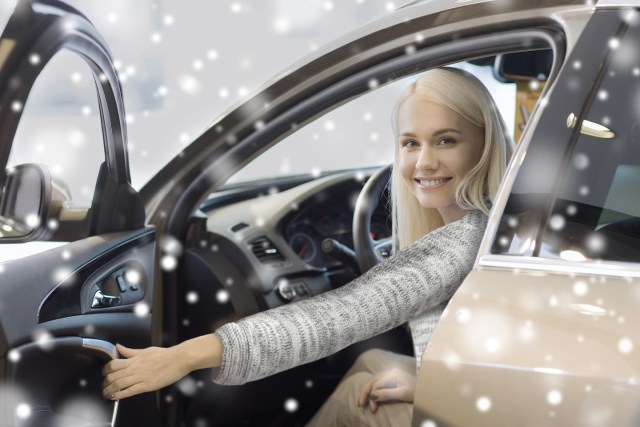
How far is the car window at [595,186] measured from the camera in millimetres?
1083

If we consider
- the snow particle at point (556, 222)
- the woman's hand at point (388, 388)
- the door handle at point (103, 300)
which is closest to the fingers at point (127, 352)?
the door handle at point (103, 300)

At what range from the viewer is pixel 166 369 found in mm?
1540

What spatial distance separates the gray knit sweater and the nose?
153 mm

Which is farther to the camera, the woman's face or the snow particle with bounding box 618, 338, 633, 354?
the woman's face

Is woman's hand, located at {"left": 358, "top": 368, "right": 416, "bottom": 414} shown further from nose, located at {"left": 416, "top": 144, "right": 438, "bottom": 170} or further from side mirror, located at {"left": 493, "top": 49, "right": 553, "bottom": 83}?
side mirror, located at {"left": 493, "top": 49, "right": 553, "bottom": 83}

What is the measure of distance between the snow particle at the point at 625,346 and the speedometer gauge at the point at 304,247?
201cm

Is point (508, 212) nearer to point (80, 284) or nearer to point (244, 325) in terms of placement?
point (244, 325)

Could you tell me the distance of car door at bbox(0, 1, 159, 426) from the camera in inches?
51.9

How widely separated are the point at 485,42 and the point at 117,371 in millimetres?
966

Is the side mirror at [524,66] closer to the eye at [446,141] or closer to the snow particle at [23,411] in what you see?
the eye at [446,141]

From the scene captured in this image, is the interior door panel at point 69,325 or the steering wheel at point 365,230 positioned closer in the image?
the interior door panel at point 69,325

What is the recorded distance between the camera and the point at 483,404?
963 mm

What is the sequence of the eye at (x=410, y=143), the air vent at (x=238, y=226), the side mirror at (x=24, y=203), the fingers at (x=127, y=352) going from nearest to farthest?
the side mirror at (x=24, y=203) < the fingers at (x=127, y=352) < the eye at (x=410, y=143) < the air vent at (x=238, y=226)

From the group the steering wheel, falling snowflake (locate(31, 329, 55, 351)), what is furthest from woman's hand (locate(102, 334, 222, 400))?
the steering wheel
